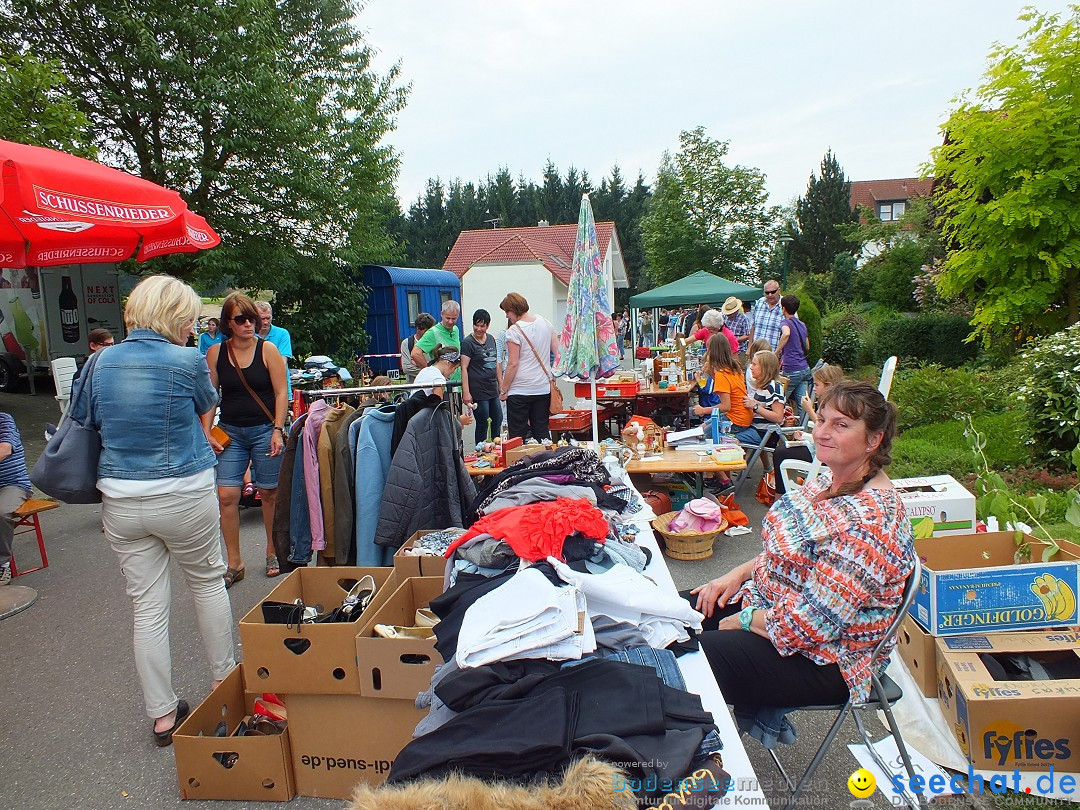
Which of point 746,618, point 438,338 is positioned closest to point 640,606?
point 746,618

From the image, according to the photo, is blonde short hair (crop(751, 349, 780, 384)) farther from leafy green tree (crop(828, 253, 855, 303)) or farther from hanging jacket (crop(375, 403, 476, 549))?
leafy green tree (crop(828, 253, 855, 303))

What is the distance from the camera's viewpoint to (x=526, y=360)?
6309mm

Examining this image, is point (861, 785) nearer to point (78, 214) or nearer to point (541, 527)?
point (541, 527)

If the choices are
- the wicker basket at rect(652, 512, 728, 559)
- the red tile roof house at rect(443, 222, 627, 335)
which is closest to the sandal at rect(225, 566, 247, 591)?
the wicker basket at rect(652, 512, 728, 559)

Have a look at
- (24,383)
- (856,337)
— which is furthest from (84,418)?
(856,337)

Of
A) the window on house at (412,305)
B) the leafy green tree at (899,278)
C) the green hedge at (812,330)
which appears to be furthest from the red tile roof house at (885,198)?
the window on house at (412,305)

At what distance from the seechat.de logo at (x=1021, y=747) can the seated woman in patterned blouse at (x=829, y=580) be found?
832 millimetres

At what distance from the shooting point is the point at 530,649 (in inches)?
74.0

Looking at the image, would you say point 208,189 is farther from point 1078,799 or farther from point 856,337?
point 856,337

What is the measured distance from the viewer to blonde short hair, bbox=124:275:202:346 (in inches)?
109

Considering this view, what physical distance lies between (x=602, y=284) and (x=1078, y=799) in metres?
3.86

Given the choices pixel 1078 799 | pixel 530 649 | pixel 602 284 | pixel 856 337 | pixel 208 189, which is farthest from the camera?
pixel 856 337

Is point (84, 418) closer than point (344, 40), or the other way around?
point (84, 418)

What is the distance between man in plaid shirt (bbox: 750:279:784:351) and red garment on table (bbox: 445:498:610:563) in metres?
6.16
